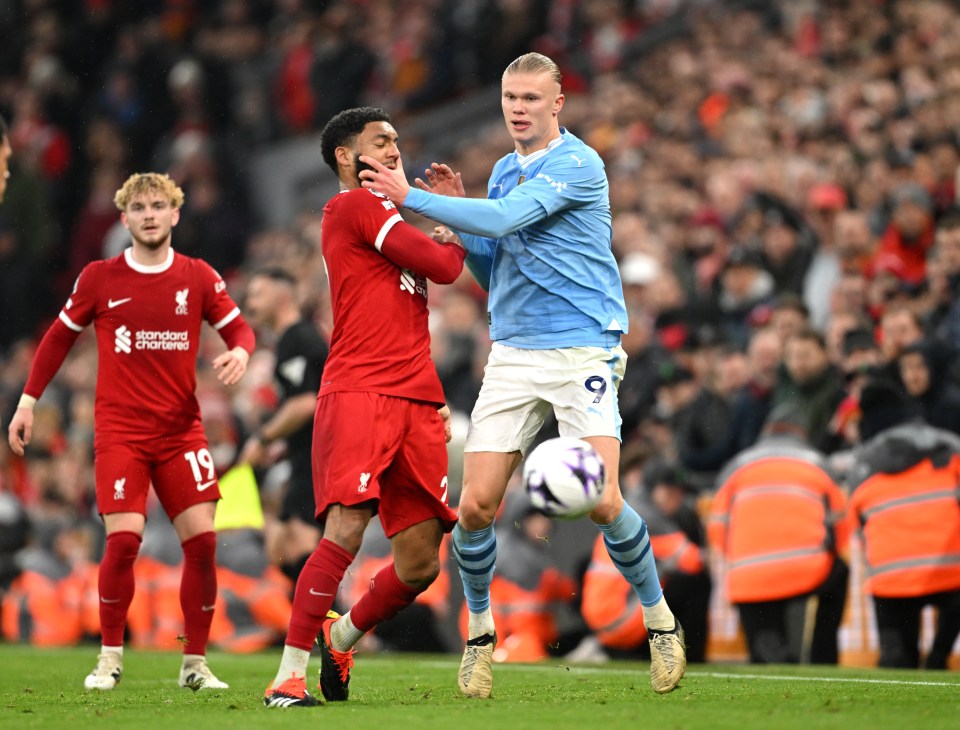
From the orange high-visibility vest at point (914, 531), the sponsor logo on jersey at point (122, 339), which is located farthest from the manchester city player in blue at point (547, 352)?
the orange high-visibility vest at point (914, 531)

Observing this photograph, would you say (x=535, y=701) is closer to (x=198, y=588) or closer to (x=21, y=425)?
(x=198, y=588)

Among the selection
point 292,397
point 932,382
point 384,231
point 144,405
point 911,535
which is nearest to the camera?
point 384,231

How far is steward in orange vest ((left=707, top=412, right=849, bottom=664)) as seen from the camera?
31.5 feet

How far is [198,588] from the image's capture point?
8.04m

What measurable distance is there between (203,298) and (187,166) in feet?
39.9

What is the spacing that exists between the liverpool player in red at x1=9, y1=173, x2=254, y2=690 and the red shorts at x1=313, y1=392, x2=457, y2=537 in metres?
1.46

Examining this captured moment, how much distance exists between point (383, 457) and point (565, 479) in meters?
0.74

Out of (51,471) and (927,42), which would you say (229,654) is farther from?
(927,42)

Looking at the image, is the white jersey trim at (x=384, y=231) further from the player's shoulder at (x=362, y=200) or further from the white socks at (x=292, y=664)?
the white socks at (x=292, y=664)

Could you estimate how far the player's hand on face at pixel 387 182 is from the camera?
21.1ft

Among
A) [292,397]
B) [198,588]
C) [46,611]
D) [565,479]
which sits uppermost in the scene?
[292,397]

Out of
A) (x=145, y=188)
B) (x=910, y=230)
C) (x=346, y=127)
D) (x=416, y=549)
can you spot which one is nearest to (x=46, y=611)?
(x=145, y=188)

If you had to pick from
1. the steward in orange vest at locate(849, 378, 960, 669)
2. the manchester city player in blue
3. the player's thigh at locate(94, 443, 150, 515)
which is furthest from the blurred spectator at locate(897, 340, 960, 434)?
the player's thigh at locate(94, 443, 150, 515)

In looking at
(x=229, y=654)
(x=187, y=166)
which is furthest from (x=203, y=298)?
(x=187, y=166)
